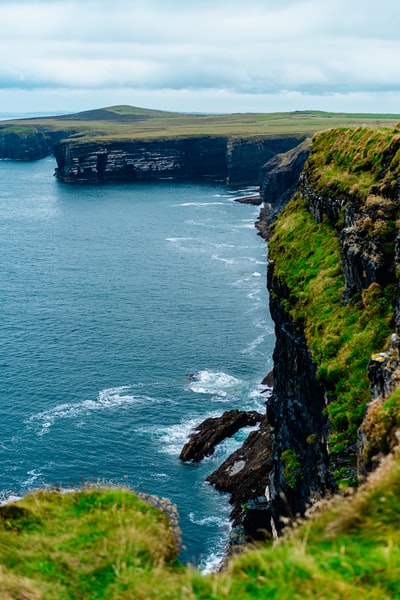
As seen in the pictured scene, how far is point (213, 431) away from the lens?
7562 centimetres

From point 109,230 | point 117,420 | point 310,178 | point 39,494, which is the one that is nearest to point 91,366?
point 117,420

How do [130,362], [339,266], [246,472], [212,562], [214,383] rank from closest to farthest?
[339,266] < [212,562] < [246,472] < [214,383] < [130,362]

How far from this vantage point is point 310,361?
4294 cm

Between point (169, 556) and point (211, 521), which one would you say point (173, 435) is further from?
point (169, 556)

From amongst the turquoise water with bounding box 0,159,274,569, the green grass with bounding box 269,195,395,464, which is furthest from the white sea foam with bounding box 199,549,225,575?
the green grass with bounding box 269,195,395,464

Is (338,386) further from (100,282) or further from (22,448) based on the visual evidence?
(100,282)

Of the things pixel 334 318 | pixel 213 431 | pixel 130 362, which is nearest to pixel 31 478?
pixel 213 431

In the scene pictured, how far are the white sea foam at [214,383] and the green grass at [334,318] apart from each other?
3296 cm

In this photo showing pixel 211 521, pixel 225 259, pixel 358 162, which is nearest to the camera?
pixel 358 162

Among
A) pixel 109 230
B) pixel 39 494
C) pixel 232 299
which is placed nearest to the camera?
pixel 39 494

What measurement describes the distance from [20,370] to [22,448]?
1847cm

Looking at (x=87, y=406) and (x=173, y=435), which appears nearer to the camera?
(x=173, y=435)

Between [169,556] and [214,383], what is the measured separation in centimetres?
7180

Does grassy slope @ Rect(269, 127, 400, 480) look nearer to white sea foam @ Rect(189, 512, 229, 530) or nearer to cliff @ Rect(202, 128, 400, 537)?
cliff @ Rect(202, 128, 400, 537)
